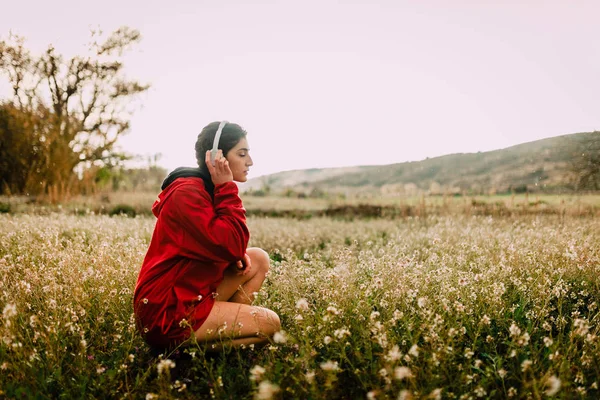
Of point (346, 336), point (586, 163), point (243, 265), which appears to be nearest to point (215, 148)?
point (243, 265)

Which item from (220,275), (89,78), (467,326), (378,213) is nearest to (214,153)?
(220,275)

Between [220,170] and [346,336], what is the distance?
4.81 feet

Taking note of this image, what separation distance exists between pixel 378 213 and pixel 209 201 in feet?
34.6

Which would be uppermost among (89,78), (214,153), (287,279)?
(89,78)

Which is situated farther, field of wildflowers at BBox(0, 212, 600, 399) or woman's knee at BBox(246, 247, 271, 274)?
woman's knee at BBox(246, 247, 271, 274)

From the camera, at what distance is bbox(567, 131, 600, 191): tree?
9410mm

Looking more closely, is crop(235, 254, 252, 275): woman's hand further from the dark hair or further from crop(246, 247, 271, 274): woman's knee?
the dark hair

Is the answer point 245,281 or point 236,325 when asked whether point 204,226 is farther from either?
point 245,281

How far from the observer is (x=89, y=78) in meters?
22.5

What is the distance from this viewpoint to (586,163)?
9.77 metres

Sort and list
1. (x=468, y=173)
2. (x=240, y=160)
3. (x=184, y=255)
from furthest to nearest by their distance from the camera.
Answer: (x=468, y=173)
(x=240, y=160)
(x=184, y=255)

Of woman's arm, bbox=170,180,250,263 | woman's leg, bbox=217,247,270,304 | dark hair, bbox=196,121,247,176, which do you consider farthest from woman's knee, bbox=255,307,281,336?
dark hair, bbox=196,121,247,176

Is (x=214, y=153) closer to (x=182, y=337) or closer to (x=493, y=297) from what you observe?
(x=182, y=337)

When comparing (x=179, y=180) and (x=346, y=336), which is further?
(x=179, y=180)
